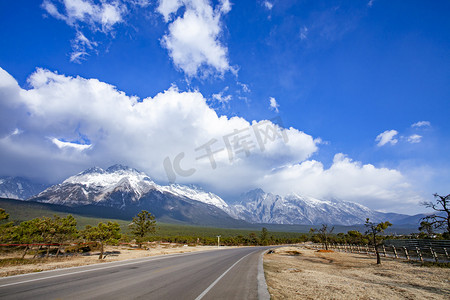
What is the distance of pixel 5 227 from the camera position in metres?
24.6

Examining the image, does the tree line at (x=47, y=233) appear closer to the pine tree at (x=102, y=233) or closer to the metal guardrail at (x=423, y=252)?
the pine tree at (x=102, y=233)

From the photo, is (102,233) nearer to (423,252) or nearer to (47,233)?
(47,233)

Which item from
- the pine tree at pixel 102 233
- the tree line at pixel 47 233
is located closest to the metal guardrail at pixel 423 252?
the pine tree at pixel 102 233

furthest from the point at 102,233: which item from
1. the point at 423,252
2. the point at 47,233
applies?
the point at 423,252

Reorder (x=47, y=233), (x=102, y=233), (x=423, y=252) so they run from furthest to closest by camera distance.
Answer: (x=423, y=252) → (x=102, y=233) → (x=47, y=233)

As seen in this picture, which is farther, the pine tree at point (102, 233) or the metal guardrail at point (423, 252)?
the pine tree at point (102, 233)

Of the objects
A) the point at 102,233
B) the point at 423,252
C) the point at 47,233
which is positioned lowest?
the point at 423,252

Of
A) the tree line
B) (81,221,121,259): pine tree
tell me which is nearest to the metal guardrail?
(81,221,121,259): pine tree

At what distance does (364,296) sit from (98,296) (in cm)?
1005

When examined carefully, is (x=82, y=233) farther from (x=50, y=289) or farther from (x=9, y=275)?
Result: (x=50, y=289)

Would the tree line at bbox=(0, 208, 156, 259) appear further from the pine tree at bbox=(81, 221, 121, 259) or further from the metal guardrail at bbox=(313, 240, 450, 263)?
the metal guardrail at bbox=(313, 240, 450, 263)

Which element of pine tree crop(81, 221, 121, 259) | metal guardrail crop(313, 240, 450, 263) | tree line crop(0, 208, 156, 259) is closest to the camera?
metal guardrail crop(313, 240, 450, 263)

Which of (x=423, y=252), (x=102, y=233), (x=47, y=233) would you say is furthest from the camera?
(x=423, y=252)

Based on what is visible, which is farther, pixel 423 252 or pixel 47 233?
pixel 423 252
